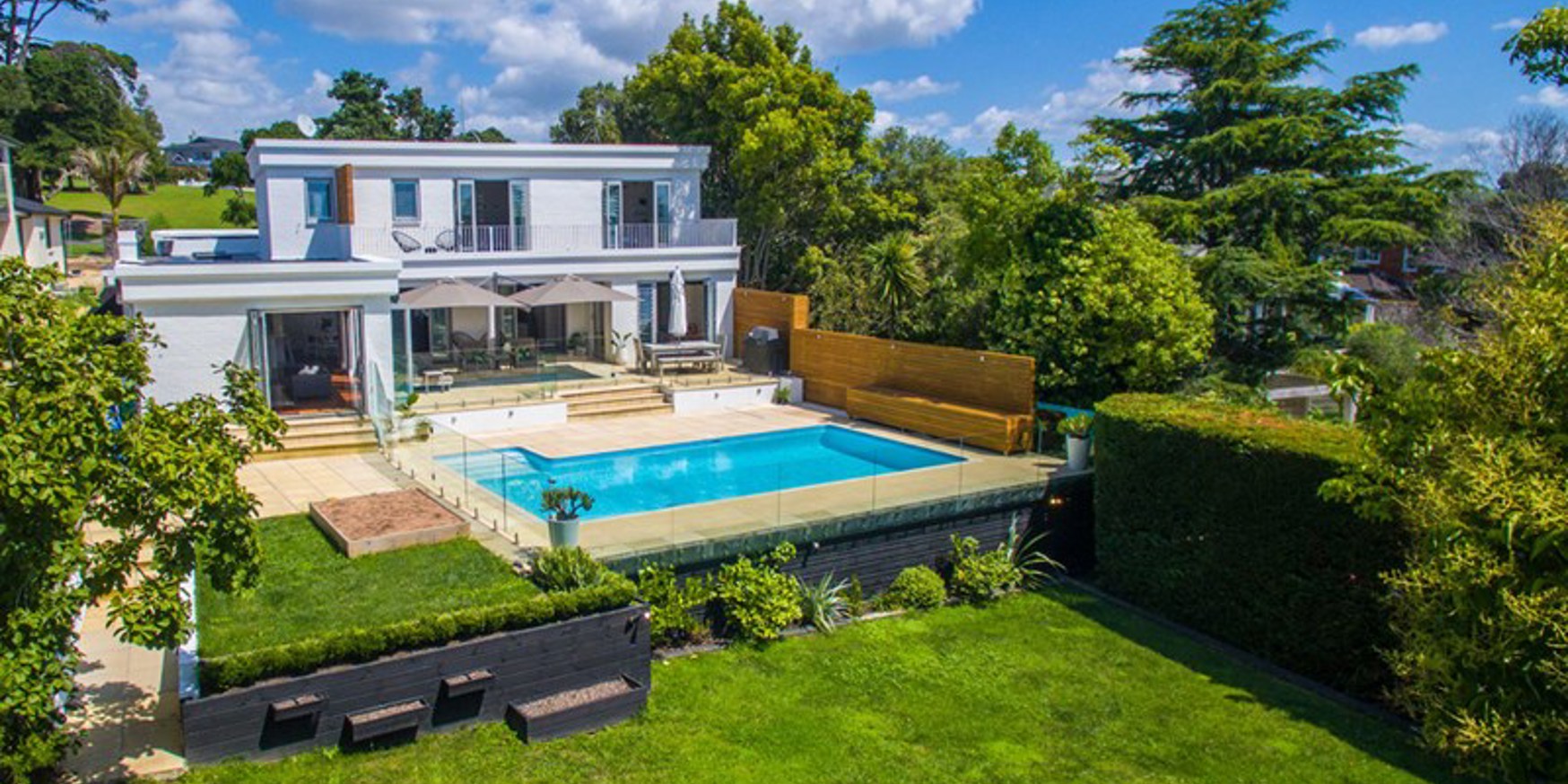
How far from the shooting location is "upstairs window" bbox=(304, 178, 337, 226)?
2584cm

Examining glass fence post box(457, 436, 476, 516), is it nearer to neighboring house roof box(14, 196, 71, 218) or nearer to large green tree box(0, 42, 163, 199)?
neighboring house roof box(14, 196, 71, 218)

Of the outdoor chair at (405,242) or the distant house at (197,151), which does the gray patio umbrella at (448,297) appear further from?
the distant house at (197,151)

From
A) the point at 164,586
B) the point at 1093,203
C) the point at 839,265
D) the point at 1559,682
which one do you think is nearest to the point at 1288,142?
the point at 1093,203

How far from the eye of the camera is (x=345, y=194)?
2525 cm

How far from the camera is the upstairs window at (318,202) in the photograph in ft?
84.8

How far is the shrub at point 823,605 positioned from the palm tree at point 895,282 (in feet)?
40.4

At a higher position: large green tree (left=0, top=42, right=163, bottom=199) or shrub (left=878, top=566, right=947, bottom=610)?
large green tree (left=0, top=42, right=163, bottom=199)

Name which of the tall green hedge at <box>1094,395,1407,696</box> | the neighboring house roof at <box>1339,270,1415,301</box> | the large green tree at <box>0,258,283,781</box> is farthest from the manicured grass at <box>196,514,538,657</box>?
the neighboring house roof at <box>1339,270,1415,301</box>

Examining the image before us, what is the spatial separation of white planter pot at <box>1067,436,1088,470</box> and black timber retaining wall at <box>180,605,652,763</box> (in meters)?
9.81

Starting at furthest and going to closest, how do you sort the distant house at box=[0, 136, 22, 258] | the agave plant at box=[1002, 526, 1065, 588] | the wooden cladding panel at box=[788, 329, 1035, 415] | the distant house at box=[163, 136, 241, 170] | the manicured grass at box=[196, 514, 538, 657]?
the distant house at box=[163, 136, 241, 170] → the distant house at box=[0, 136, 22, 258] → the wooden cladding panel at box=[788, 329, 1035, 415] → the agave plant at box=[1002, 526, 1065, 588] → the manicured grass at box=[196, 514, 538, 657]

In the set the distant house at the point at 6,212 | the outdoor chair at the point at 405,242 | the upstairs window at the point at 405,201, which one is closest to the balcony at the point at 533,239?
the outdoor chair at the point at 405,242

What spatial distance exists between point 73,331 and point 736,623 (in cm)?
831

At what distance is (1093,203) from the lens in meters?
22.8

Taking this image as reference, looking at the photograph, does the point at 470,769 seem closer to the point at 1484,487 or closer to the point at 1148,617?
the point at 1484,487
